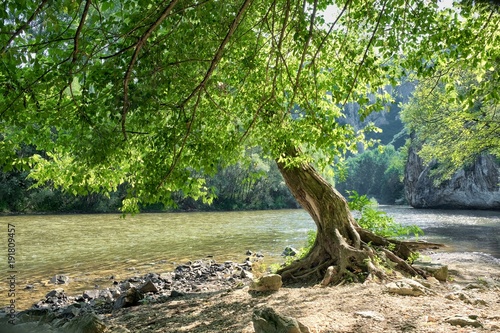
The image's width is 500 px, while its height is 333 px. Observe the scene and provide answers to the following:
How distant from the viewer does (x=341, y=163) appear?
9.30 m

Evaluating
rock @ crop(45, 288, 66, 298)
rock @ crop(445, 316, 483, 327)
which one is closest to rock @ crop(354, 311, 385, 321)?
rock @ crop(445, 316, 483, 327)

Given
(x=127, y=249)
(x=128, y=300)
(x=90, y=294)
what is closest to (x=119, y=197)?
(x=127, y=249)

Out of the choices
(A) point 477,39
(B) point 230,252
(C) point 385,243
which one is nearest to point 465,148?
(B) point 230,252

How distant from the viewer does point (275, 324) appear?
Result: 4430mm

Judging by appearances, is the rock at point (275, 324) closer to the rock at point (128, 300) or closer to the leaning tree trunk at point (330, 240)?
the leaning tree trunk at point (330, 240)

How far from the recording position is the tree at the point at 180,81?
4.58 m

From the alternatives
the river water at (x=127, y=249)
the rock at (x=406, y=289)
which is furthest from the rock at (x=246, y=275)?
the rock at (x=406, y=289)

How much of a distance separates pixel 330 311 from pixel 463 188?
5006 centimetres

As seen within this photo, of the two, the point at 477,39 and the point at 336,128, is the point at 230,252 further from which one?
the point at 477,39

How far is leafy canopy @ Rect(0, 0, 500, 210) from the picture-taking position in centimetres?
456

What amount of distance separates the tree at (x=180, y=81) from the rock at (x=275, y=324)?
1896 mm

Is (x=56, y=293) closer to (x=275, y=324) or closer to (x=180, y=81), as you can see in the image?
(x=180, y=81)

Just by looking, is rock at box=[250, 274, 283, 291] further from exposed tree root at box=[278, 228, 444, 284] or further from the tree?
the tree

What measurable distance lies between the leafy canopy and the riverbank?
1.96 metres
